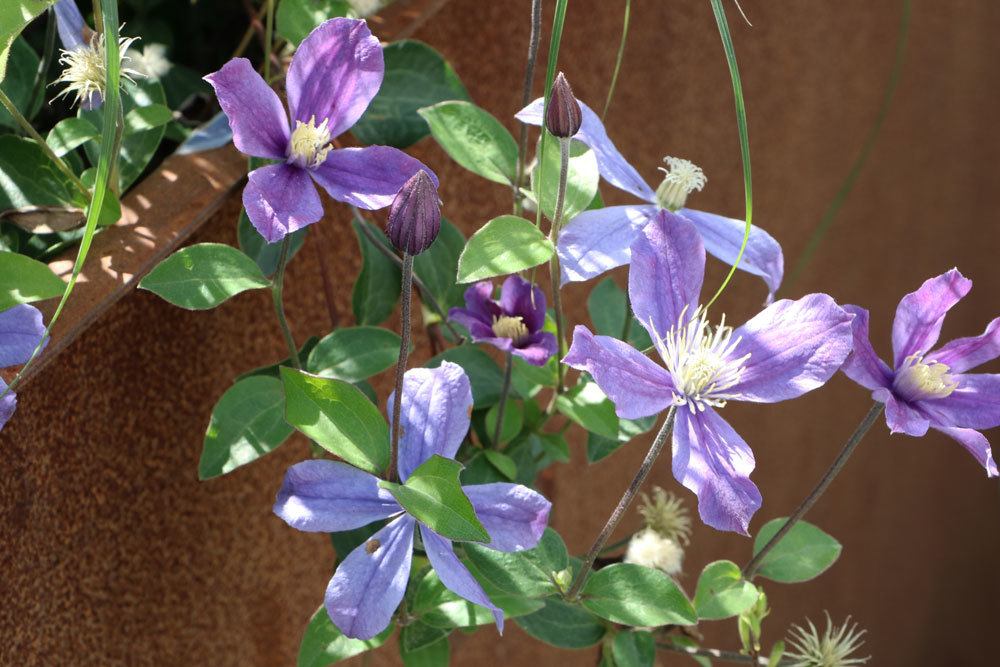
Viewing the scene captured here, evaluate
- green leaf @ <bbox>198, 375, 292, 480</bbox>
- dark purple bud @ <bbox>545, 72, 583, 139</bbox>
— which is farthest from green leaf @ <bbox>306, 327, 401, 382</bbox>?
dark purple bud @ <bbox>545, 72, 583, 139</bbox>

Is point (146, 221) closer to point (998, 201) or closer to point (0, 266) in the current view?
point (0, 266)

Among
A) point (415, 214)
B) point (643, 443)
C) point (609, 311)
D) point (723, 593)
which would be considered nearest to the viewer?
point (415, 214)

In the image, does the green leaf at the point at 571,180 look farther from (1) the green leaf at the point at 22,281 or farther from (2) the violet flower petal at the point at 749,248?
(1) the green leaf at the point at 22,281

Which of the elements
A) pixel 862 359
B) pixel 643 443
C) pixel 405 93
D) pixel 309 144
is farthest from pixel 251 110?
pixel 643 443

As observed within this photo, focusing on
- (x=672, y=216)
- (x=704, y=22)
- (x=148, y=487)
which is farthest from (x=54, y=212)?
(x=704, y=22)

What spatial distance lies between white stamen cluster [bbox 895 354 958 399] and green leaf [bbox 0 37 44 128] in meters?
0.39

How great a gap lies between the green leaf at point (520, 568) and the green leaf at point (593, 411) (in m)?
0.05

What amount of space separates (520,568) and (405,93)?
0.22 metres

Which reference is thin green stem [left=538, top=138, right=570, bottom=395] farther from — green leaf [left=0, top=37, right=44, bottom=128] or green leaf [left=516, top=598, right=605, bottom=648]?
green leaf [left=0, top=37, right=44, bottom=128]

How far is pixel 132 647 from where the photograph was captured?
495mm

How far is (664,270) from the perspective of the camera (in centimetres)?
38

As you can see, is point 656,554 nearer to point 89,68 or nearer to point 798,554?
point 798,554

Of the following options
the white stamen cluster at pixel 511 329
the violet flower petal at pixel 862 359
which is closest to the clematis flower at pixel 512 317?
the white stamen cluster at pixel 511 329

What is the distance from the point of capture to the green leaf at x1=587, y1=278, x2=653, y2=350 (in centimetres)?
54
